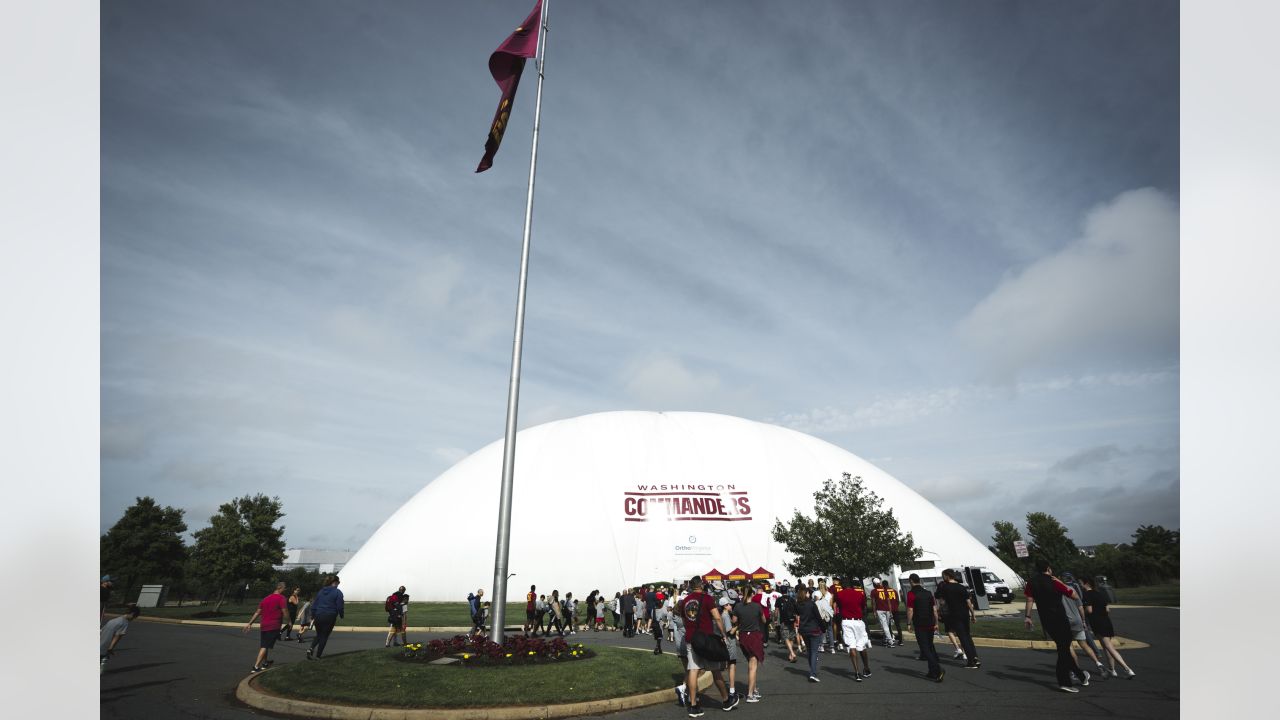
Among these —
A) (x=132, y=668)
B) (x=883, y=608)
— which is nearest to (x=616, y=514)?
(x=883, y=608)

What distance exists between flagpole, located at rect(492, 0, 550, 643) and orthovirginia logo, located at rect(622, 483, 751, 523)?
32.9 metres

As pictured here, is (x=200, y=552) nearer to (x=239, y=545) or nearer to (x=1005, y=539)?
(x=239, y=545)

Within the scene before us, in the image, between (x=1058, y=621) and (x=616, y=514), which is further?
(x=616, y=514)

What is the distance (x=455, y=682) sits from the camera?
9289 millimetres

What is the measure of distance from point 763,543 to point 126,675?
39.7 meters

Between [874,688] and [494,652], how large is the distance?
21.5ft

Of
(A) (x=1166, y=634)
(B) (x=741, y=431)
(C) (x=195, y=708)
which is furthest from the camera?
(B) (x=741, y=431)

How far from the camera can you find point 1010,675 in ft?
35.9

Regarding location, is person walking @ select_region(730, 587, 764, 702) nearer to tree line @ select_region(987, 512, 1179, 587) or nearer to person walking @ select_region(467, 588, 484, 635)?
person walking @ select_region(467, 588, 484, 635)

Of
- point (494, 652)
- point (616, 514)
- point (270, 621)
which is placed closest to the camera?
point (494, 652)

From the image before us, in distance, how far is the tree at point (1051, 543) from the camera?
57.1 m
